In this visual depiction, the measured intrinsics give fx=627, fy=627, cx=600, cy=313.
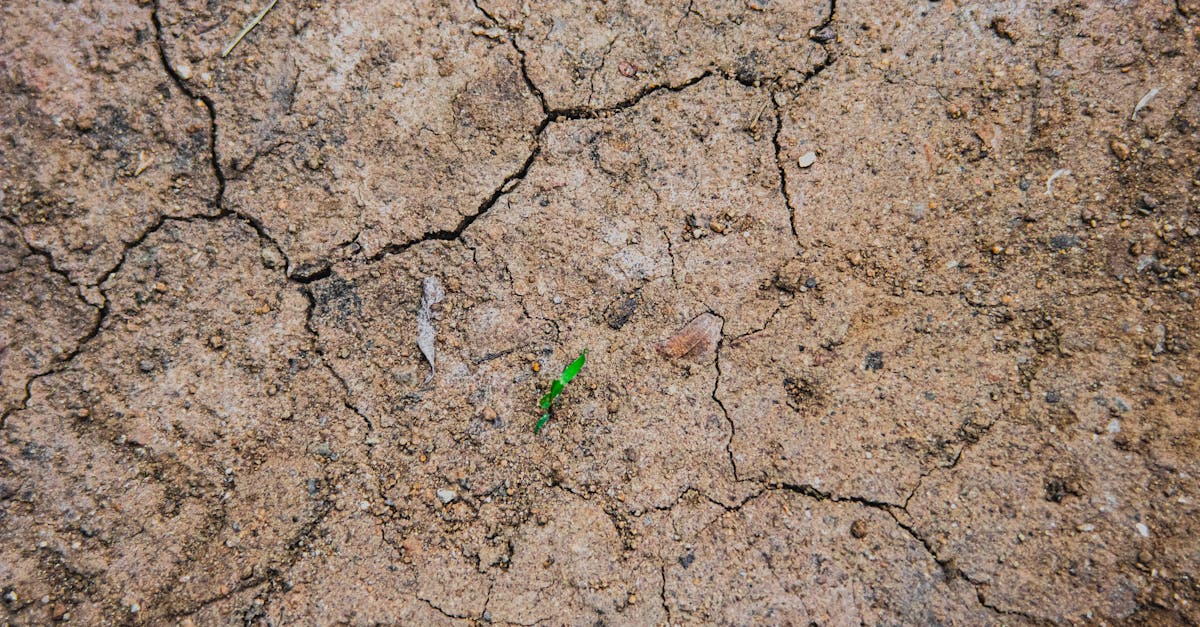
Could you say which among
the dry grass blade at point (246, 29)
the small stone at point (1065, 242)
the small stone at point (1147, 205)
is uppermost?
the dry grass blade at point (246, 29)

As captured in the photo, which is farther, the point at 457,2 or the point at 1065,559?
Answer: the point at 457,2

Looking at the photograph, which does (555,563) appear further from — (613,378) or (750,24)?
(750,24)

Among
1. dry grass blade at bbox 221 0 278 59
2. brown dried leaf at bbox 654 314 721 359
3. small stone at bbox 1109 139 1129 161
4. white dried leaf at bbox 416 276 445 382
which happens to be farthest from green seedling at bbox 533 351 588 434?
small stone at bbox 1109 139 1129 161

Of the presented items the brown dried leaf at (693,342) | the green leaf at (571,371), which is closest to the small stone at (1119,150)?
the brown dried leaf at (693,342)

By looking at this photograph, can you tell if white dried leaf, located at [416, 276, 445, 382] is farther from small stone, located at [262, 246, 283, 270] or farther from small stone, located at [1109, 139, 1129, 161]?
small stone, located at [1109, 139, 1129, 161]

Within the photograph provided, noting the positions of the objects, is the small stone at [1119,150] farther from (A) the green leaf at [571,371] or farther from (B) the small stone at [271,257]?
(B) the small stone at [271,257]

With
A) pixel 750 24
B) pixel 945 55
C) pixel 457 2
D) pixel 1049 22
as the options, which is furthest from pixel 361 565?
pixel 1049 22
